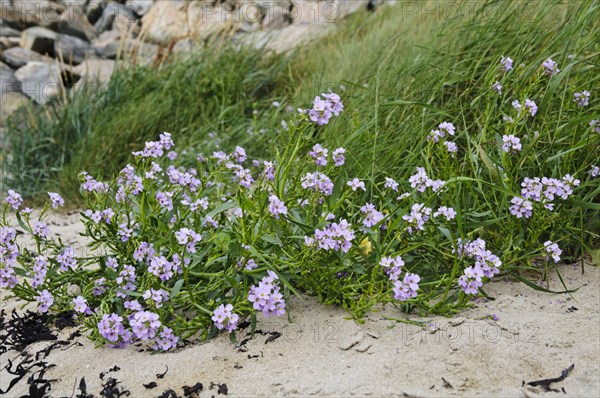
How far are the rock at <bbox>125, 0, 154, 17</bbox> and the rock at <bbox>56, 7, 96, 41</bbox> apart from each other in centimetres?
86

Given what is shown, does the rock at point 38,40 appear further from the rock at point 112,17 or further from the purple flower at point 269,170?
the purple flower at point 269,170

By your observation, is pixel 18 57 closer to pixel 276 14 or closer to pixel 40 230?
pixel 276 14

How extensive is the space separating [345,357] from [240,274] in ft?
1.50

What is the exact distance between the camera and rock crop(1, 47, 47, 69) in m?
7.54

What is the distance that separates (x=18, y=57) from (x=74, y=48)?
750 millimetres

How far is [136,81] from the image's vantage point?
5.08 m

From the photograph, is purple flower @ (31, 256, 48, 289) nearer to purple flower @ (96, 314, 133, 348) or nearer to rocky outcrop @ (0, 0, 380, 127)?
purple flower @ (96, 314, 133, 348)

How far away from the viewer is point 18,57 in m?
7.67

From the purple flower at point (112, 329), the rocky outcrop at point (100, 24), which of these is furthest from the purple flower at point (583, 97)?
the rocky outcrop at point (100, 24)

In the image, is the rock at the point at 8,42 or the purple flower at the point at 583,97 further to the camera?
the rock at the point at 8,42

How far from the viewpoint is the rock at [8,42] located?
796 cm

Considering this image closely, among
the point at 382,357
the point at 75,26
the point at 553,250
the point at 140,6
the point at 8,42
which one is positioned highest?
the point at 553,250

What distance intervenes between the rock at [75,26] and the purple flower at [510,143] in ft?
25.9

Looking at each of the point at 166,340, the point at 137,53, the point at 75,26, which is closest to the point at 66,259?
the point at 166,340
